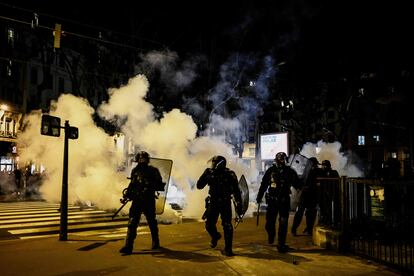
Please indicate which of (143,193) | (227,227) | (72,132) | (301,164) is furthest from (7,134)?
(227,227)

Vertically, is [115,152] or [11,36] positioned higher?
[11,36]

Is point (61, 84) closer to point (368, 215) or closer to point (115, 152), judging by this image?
point (115, 152)

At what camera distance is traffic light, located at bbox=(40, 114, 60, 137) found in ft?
28.0

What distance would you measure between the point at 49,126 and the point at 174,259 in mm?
4201

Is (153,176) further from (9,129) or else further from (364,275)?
(9,129)

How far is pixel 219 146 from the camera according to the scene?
15625 mm

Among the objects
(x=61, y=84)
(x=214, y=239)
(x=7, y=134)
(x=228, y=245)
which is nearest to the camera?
(x=228, y=245)

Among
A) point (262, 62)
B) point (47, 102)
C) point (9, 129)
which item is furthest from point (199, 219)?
point (47, 102)

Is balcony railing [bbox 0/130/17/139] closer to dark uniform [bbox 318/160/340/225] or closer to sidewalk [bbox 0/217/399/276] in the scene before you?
sidewalk [bbox 0/217/399/276]

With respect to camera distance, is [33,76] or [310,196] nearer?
[310,196]

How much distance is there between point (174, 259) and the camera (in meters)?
6.81

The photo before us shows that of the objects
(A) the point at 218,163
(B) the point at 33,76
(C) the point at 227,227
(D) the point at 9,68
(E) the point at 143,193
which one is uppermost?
(B) the point at 33,76

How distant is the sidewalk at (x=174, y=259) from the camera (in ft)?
19.9

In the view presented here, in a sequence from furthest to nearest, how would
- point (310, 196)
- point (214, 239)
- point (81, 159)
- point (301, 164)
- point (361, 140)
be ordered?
point (361, 140) → point (81, 159) → point (301, 164) → point (310, 196) → point (214, 239)
